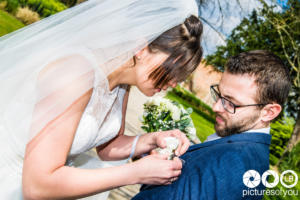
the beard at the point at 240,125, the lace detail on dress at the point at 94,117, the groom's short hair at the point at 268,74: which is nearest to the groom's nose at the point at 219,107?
the beard at the point at 240,125

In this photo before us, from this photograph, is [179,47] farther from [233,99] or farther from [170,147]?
[233,99]

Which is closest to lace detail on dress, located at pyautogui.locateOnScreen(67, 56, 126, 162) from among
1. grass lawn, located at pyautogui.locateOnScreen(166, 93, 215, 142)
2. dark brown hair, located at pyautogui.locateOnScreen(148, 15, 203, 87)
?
dark brown hair, located at pyautogui.locateOnScreen(148, 15, 203, 87)

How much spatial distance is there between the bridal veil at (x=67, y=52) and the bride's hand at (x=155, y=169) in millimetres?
539

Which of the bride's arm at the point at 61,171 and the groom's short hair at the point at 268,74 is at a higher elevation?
the groom's short hair at the point at 268,74

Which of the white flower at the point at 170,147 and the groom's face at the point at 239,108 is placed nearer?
the white flower at the point at 170,147

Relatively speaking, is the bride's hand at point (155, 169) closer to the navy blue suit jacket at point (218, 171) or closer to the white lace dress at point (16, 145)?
the navy blue suit jacket at point (218, 171)

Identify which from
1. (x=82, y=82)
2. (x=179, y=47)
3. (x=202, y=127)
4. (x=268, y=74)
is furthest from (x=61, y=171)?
(x=202, y=127)

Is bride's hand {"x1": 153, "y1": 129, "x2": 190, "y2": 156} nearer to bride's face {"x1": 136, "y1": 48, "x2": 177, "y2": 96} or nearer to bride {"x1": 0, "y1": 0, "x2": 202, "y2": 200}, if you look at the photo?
bride {"x1": 0, "y1": 0, "x2": 202, "y2": 200}

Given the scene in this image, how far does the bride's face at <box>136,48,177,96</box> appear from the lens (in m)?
1.78

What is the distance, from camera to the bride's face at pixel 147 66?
5.83ft

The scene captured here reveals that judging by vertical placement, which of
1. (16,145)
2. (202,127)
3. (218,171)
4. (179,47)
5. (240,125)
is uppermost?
(179,47)

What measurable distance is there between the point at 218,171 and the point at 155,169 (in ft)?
1.24

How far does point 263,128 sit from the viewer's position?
6.90ft

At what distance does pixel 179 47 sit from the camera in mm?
1729
